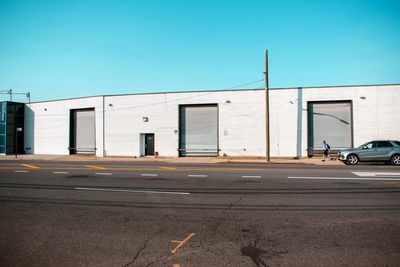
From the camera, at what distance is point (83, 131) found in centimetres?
3259

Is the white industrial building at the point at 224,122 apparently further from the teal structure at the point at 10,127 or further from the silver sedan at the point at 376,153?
the silver sedan at the point at 376,153

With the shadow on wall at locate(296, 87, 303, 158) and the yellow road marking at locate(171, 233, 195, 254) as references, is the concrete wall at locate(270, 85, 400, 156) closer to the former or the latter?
the shadow on wall at locate(296, 87, 303, 158)

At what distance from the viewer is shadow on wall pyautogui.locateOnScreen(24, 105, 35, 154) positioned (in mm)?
35469

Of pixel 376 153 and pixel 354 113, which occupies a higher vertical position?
pixel 354 113

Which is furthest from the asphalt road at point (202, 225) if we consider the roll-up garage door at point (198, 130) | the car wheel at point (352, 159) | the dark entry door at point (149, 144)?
the dark entry door at point (149, 144)

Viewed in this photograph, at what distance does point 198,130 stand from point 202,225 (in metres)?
23.0

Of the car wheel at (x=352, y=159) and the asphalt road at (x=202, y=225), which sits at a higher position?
the car wheel at (x=352, y=159)

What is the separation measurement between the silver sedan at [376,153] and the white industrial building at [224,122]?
Result: 637 cm

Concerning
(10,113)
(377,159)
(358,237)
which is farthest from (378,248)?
(10,113)

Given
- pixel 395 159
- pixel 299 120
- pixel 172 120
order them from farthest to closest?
pixel 172 120, pixel 299 120, pixel 395 159

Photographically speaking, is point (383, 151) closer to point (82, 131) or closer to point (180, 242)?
point (180, 242)

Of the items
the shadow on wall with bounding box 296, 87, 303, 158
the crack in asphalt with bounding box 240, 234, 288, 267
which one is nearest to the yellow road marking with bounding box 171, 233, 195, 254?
the crack in asphalt with bounding box 240, 234, 288, 267

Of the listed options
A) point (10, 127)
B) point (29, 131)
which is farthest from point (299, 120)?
point (10, 127)

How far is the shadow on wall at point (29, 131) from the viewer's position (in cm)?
3547
